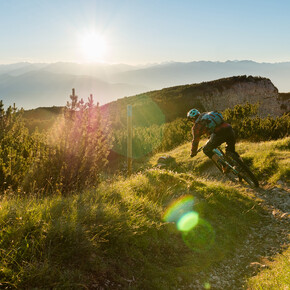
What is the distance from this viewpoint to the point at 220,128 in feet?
23.9

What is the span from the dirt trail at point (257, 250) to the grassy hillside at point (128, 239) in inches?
0.8

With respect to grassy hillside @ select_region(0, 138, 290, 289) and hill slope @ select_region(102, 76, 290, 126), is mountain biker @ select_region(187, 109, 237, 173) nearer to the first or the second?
grassy hillside @ select_region(0, 138, 290, 289)

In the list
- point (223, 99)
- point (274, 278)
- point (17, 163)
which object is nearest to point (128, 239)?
point (274, 278)

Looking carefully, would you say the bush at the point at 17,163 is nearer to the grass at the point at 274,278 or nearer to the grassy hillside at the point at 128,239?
the grassy hillside at the point at 128,239

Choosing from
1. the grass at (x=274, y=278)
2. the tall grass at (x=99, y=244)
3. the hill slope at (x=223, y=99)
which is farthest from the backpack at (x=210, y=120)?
the hill slope at (x=223, y=99)

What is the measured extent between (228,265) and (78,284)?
2.46 meters

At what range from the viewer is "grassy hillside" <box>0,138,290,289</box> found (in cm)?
279

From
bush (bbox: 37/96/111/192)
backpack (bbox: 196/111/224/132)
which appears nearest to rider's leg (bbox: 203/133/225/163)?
backpack (bbox: 196/111/224/132)

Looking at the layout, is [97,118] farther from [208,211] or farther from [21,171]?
[208,211]

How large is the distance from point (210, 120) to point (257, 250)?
368cm

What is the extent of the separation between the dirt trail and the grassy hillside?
0.02 metres

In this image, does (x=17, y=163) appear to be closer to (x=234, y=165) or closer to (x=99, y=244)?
(x=99, y=244)

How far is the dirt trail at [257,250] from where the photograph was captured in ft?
11.8

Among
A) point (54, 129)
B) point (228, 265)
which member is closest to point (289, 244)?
point (228, 265)
